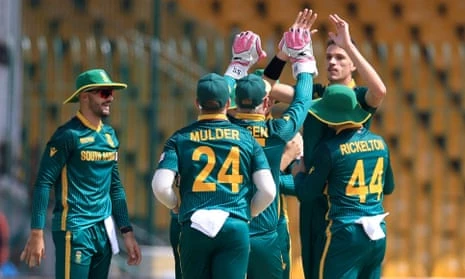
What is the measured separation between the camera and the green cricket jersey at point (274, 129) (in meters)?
7.55

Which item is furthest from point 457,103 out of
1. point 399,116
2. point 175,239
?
point 175,239

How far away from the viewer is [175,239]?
849cm

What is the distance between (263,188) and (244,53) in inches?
46.5

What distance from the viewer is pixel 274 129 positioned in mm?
7559

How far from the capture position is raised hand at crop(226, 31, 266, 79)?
7.97 meters

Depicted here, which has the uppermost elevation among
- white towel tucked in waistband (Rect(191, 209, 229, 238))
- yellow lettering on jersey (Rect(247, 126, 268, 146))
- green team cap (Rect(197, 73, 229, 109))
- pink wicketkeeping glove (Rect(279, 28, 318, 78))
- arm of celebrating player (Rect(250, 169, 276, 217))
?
pink wicketkeeping glove (Rect(279, 28, 318, 78))

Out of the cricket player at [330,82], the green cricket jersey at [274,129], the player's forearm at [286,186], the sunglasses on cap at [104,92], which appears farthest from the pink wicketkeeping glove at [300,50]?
the sunglasses on cap at [104,92]

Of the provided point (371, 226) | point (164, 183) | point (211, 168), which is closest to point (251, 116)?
point (211, 168)

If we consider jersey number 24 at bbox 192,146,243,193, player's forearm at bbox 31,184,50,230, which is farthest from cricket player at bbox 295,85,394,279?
player's forearm at bbox 31,184,50,230

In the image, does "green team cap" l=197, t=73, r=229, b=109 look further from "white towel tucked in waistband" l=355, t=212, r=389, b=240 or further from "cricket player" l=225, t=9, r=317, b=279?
"white towel tucked in waistband" l=355, t=212, r=389, b=240

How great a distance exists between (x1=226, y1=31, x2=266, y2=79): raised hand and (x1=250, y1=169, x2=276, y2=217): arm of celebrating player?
1029 mm

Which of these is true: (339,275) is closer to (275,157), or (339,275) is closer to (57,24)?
(275,157)

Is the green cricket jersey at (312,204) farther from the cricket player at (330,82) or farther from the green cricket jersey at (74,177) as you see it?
the green cricket jersey at (74,177)

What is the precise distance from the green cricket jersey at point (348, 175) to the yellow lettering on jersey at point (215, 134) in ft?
2.86
